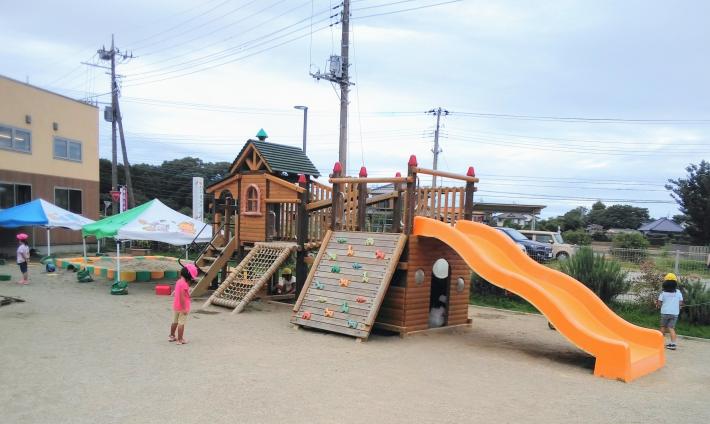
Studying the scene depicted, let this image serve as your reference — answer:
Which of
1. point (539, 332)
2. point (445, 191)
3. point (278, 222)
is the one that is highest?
point (445, 191)

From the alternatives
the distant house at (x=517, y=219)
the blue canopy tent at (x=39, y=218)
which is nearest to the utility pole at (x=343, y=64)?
the blue canopy tent at (x=39, y=218)

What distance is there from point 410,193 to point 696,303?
24.2ft

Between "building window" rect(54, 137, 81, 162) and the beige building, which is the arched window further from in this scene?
"building window" rect(54, 137, 81, 162)

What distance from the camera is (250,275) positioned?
12.5 m

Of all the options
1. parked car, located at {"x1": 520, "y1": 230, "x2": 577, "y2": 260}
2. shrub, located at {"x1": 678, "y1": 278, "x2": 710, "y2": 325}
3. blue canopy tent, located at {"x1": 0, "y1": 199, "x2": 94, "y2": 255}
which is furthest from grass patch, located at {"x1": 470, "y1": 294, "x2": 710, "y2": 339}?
blue canopy tent, located at {"x1": 0, "y1": 199, "x2": 94, "y2": 255}

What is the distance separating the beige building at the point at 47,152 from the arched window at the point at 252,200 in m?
15.0

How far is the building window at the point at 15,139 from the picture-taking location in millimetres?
22719

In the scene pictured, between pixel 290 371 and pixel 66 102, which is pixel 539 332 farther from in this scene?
pixel 66 102

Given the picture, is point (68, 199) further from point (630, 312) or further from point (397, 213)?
point (630, 312)

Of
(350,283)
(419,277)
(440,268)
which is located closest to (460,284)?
(440,268)

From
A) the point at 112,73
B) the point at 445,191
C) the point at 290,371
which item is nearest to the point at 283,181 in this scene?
the point at 445,191

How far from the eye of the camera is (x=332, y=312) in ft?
32.1

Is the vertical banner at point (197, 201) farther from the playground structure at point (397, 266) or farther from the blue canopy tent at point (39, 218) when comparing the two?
the playground structure at point (397, 266)

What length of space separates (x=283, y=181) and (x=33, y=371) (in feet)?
25.2
